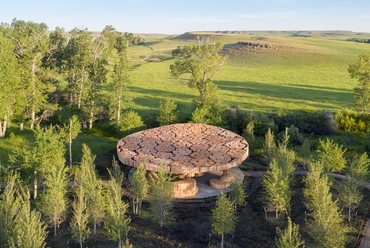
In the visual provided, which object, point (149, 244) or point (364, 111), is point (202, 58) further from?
point (149, 244)

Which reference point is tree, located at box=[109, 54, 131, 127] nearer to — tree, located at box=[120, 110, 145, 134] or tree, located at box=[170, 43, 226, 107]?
tree, located at box=[120, 110, 145, 134]

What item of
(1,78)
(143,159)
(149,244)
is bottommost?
(149,244)

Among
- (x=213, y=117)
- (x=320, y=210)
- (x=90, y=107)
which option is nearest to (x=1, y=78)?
(x=90, y=107)

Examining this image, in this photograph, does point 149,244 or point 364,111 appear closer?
point 149,244

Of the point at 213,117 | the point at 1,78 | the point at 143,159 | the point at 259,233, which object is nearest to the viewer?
the point at 259,233

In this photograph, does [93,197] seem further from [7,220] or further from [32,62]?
[32,62]

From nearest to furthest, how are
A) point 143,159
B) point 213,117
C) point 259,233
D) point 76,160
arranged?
point 259,233 → point 143,159 → point 76,160 → point 213,117

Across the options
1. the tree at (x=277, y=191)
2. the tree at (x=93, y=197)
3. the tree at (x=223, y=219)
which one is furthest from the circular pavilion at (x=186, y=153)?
the tree at (x=223, y=219)
